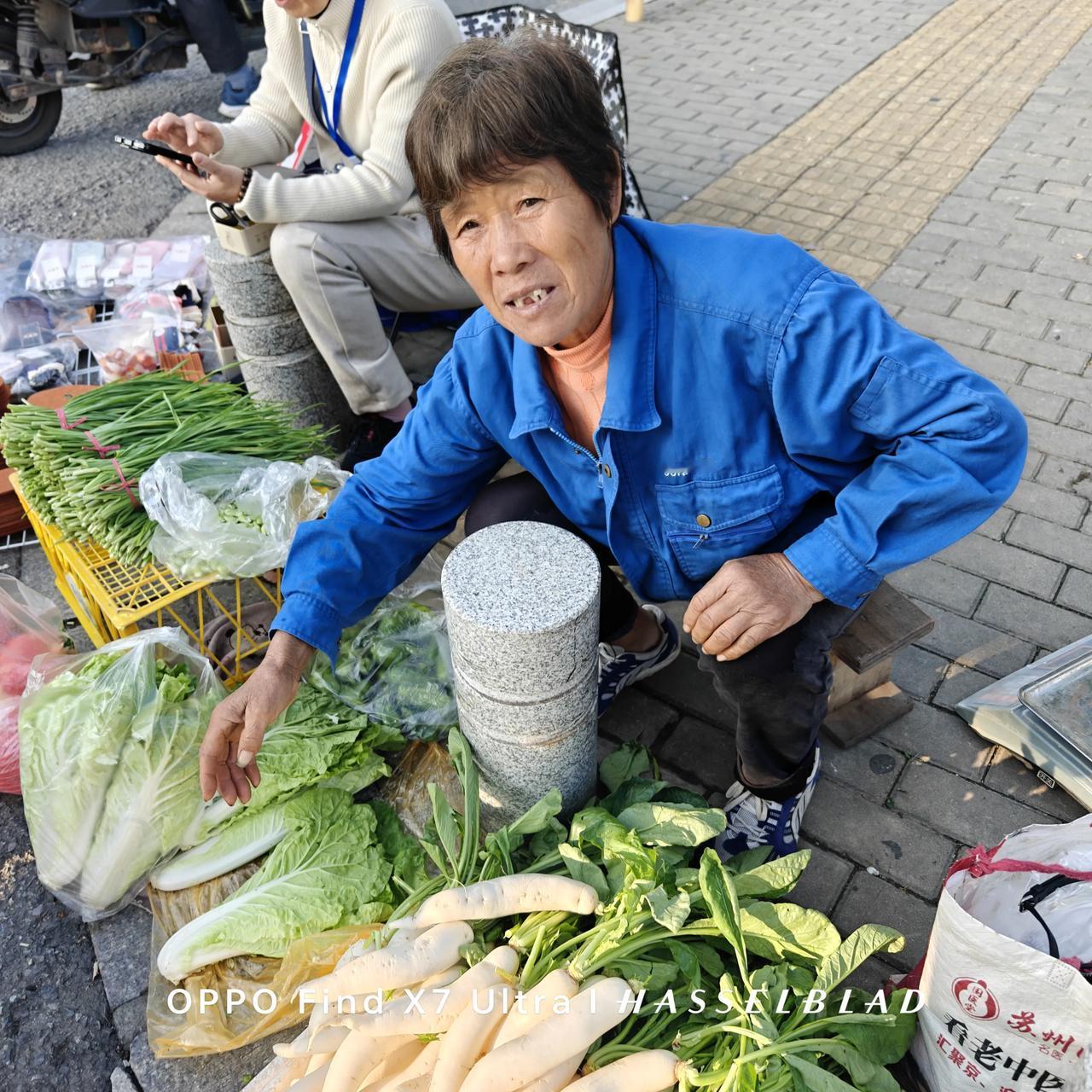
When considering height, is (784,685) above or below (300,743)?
above

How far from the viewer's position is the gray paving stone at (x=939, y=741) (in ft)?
7.84

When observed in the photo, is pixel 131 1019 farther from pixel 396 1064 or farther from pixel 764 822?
pixel 764 822

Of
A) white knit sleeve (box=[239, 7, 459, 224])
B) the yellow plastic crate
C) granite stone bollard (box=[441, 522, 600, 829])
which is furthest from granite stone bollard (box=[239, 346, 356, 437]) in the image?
granite stone bollard (box=[441, 522, 600, 829])

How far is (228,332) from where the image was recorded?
357 cm

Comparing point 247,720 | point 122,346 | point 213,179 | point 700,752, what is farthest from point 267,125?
point 700,752

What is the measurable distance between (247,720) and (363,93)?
224 centimetres

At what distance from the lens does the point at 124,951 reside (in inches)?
86.4

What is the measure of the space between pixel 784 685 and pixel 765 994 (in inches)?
23.0

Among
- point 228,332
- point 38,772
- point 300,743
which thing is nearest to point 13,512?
point 228,332

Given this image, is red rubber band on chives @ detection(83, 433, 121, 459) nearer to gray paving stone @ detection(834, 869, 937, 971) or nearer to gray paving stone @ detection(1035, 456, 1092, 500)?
gray paving stone @ detection(834, 869, 937, 971)

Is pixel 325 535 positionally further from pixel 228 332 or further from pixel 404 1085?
pixel 228 332

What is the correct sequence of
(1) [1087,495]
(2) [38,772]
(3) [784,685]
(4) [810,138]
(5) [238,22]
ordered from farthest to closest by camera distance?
(5) [238,22] < (4) [810,138] < (1) [1087,495] < (2) [38,772] < (3) [784,685]

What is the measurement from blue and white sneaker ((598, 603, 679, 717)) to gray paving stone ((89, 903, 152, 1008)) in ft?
4.27

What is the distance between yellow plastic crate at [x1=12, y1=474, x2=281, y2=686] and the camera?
2.38 m
